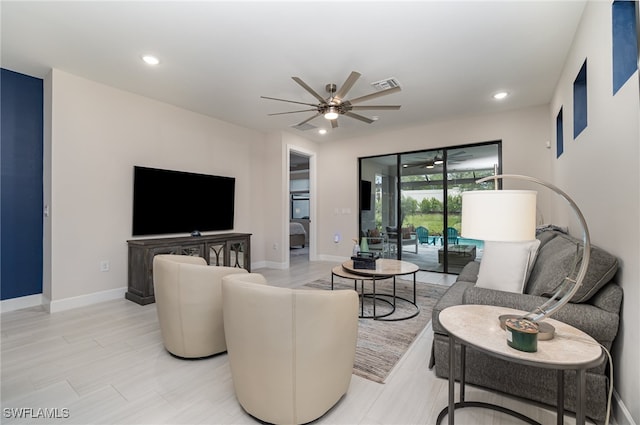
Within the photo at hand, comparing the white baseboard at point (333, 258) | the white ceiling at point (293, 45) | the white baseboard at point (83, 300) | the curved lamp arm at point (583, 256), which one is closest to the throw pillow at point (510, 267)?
the curved lamp arm at point (583, 256)

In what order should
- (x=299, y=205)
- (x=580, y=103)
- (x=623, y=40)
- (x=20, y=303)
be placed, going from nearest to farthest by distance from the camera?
(x=623, y=40) → (x=580, y=103) → (x=20, y=303) → (x=299, y=205)

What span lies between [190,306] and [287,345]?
1.04m

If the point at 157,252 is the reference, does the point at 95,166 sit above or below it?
above

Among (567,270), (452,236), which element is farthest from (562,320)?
(452,236)

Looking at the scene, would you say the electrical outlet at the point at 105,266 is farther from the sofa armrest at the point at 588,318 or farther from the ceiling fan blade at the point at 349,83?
the sofa armrest at the point at 588,318

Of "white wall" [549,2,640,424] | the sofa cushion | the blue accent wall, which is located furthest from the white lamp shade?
the blue accent wall

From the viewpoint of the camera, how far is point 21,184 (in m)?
3.31

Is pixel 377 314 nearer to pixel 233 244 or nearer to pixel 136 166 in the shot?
pixel 233 244

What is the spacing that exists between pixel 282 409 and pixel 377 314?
1.85 metres

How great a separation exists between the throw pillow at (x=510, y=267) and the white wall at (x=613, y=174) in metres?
0.41

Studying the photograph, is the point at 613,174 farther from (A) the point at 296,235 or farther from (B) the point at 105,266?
(A) the point at 296,235

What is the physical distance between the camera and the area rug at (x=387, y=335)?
209 centimetres

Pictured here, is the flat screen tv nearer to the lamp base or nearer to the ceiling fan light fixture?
the ceiling fan light fixture

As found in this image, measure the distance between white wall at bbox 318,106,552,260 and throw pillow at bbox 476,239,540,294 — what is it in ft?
9.33
